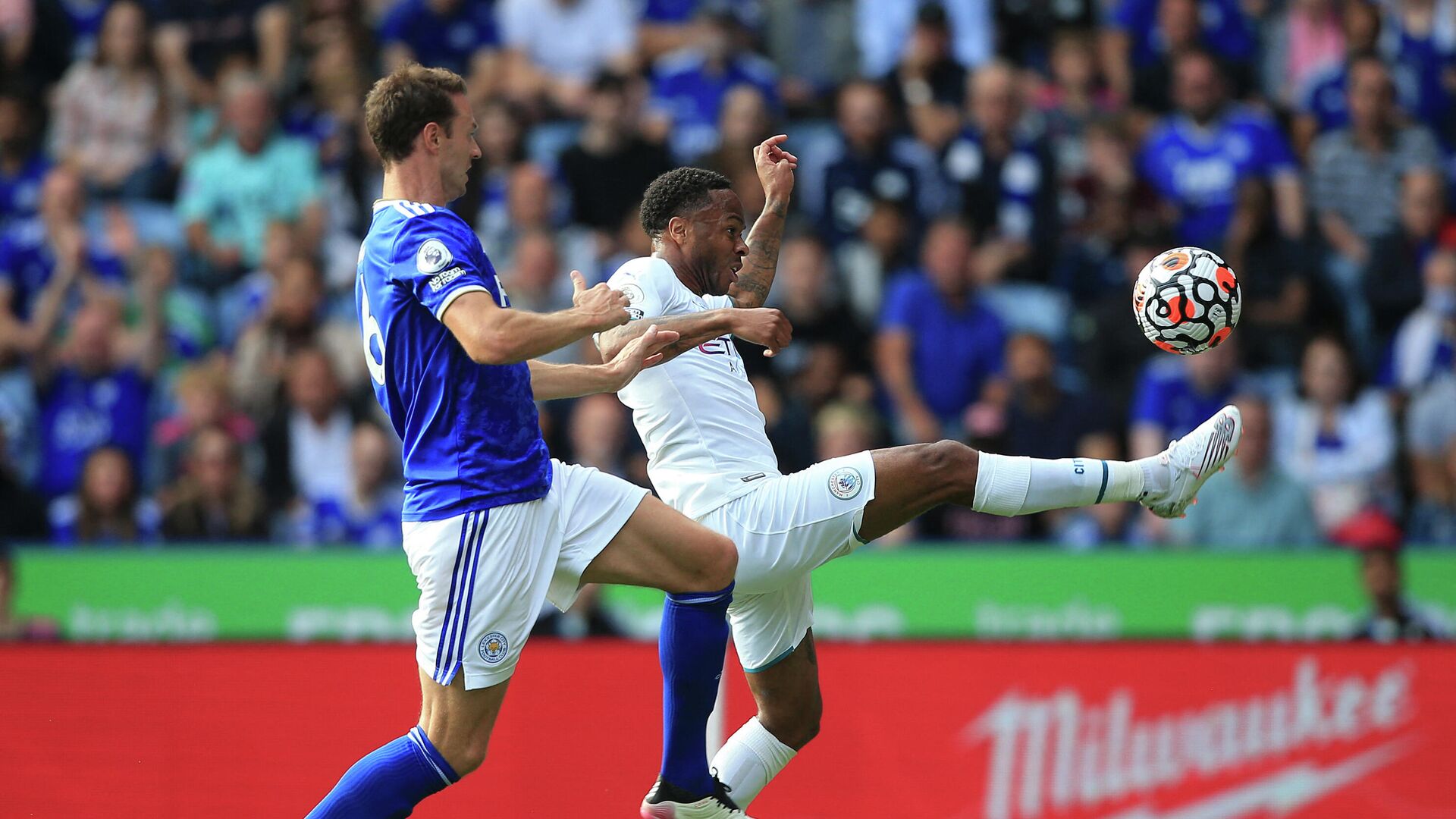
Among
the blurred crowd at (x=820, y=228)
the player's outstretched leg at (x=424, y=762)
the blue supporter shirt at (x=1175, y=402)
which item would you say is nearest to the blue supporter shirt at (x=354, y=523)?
the blurred crowd at (x=820, y=228)

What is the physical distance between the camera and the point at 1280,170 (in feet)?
37.6

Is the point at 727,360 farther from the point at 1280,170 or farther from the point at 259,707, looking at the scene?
the point at 1280,170

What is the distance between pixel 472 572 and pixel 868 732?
2836 mm

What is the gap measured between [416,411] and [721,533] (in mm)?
1047

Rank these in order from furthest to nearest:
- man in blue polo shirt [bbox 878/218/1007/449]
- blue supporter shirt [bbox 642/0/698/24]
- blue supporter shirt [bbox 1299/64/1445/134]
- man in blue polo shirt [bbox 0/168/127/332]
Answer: blue supporter shirt [bbox 642/0/698/24] < blue supporter shirt [bbox 1299/64/1445/134] < man in blue polo shirt [bbox 0/168/127/332] < man in blue polo shirt [bbox 878/218/1007/449]

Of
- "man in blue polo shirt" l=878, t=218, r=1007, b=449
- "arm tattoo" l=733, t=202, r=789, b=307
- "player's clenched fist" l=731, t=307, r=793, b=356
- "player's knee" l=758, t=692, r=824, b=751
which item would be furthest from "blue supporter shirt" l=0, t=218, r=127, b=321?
"player's clenched fist" l=731, t=307, r=793, b=356

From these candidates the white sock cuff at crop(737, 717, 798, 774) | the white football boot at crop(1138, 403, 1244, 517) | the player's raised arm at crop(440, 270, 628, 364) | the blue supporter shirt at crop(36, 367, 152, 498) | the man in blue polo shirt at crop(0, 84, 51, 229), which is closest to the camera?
the player's raised arm at crop(440, 270, 628, 364)

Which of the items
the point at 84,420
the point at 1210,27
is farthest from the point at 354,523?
the point at 1210,27

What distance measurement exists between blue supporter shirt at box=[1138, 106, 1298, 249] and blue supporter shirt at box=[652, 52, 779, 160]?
274 centimetres

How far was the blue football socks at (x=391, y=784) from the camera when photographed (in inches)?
192

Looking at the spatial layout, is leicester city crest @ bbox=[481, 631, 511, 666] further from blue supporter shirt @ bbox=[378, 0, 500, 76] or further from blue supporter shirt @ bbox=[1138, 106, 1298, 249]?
blue supporter shirt @ bbox=[378, 0, 500, 76]

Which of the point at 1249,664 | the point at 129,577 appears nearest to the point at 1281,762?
the point at 1249,664

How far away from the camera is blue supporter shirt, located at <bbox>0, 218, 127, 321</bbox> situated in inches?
457

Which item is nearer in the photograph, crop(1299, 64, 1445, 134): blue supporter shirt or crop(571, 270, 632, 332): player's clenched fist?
crop(571, 270, 632, 332): player's clenched fist
